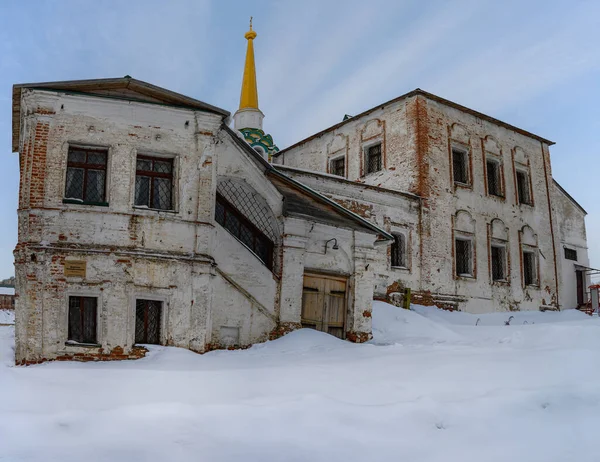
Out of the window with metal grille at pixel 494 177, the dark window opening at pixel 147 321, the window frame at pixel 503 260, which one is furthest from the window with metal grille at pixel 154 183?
the window with metal grille at pixel 494 177

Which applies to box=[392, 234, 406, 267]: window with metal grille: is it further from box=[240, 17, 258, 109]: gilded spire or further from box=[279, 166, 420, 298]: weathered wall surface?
box=[240, 17, 258, 109]: gilded spire

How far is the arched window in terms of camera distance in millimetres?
12281

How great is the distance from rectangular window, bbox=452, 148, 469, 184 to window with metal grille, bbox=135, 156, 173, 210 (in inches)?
581

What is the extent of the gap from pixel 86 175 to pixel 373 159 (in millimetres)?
14877

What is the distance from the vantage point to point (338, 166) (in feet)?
82.4

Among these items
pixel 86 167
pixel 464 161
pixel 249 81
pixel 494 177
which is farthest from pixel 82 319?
pixel 494 177

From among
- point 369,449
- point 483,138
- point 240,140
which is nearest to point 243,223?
point 240,140

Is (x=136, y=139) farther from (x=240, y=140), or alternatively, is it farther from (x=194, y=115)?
(x=240, y=140)

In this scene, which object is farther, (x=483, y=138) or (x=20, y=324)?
(x=483, y=138)

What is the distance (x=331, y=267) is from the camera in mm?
13562

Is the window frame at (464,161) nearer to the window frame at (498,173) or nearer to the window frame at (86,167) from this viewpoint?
the window frame at (498,173)

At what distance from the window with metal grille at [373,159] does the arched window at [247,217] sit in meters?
11.3

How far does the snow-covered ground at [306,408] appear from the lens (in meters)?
6.26

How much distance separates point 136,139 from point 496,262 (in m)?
17.3
